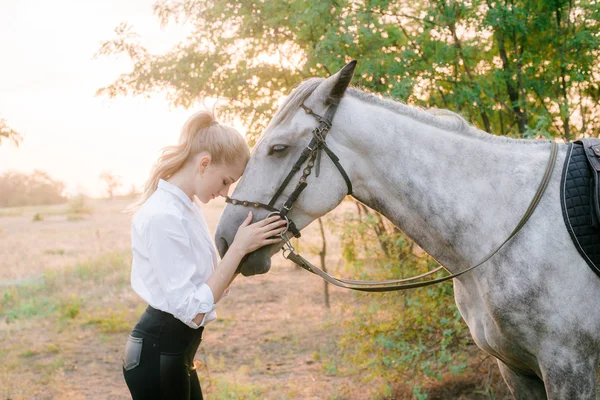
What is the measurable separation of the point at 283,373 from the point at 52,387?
262cm

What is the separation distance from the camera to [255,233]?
2.11m

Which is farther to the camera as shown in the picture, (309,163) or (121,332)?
(121,332)

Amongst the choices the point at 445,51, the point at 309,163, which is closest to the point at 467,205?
the point at 309,163

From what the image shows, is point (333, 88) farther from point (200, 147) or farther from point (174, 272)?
point (174, 272)

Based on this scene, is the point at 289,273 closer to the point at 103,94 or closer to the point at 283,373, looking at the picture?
the point at 283,373

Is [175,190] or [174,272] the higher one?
[175,190]

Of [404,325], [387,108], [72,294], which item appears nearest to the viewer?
[387,108]

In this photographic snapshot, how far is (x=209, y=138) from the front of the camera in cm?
228

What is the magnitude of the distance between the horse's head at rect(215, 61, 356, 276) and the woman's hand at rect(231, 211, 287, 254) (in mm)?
44

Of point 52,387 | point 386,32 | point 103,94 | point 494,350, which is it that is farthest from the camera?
point 103,94

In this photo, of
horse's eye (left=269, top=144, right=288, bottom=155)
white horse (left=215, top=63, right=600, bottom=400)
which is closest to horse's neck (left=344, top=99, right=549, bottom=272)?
white horse (left=215, top=63, right=600, bottom=400)

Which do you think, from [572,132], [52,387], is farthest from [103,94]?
[572,132]

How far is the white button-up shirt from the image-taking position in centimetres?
204

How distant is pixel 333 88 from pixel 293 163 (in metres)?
0.37
